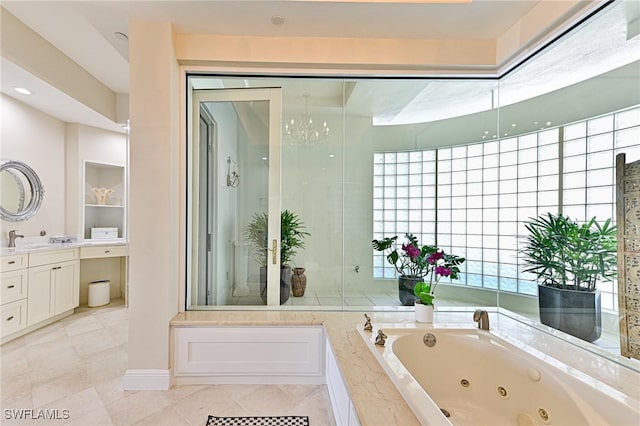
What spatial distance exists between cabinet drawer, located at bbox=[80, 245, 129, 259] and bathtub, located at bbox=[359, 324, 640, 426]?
12.5 feet

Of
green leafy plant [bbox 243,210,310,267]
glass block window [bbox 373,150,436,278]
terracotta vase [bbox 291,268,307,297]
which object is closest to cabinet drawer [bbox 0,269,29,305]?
green leafy plant [bbox 243,210,310,267]

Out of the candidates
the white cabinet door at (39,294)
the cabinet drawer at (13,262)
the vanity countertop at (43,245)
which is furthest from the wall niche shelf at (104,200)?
the cabinet drawer at (13,262)

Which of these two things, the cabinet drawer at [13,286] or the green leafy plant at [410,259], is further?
the green leafy plant at [410,259]

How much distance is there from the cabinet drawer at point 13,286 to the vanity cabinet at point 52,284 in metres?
0.06

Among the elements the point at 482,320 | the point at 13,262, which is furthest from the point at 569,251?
the point at 13,262

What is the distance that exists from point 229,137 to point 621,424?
10.4 ft

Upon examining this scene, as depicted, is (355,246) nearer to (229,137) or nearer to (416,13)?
(229,137)

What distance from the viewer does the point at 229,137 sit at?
288 centimetres

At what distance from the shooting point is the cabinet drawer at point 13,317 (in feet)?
9.28

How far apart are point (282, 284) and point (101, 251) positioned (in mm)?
2799

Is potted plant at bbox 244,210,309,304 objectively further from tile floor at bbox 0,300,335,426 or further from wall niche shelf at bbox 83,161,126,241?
wall niche shelf at bbox 83,161,126,241

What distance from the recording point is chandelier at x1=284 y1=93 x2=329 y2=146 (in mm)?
3154

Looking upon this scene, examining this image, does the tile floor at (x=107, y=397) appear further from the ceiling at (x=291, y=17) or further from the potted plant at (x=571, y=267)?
the ceiling at (x=291, y=17)

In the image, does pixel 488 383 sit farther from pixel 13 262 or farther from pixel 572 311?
pixel 13 262
